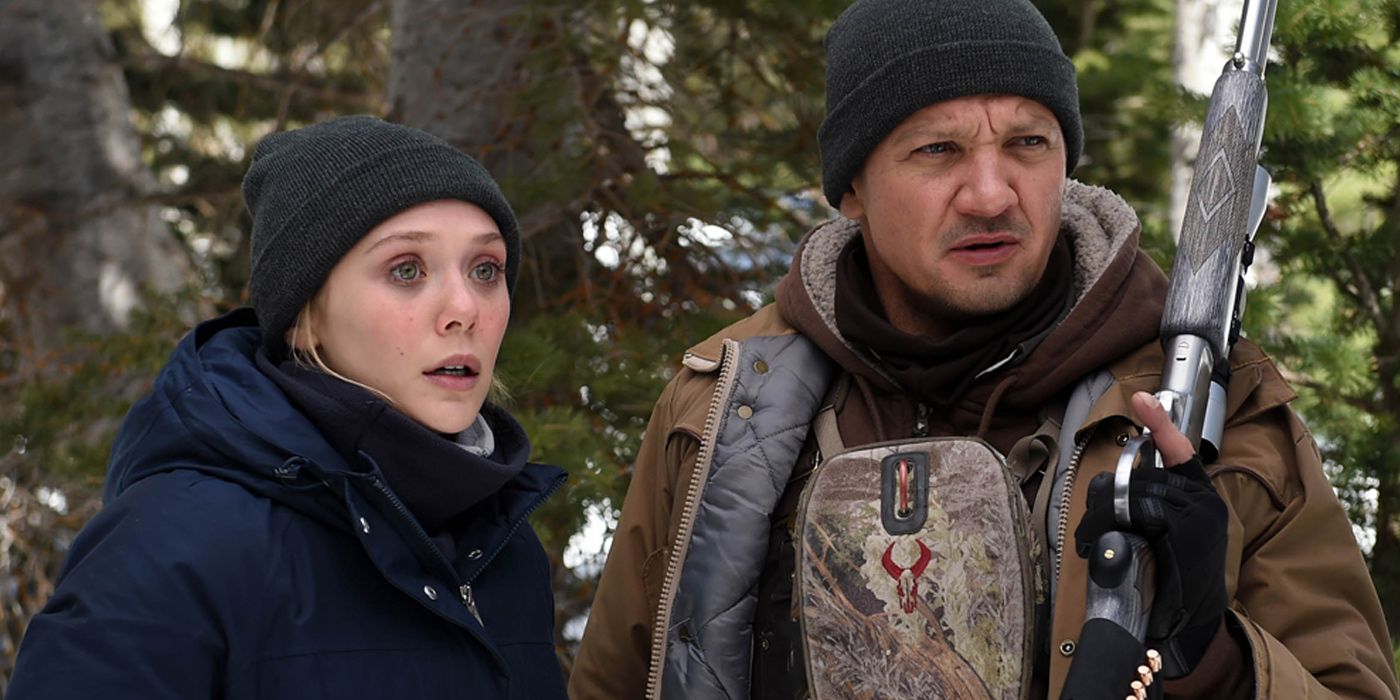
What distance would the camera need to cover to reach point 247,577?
6.48 feet

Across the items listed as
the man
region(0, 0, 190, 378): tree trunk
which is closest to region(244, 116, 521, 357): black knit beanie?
the man

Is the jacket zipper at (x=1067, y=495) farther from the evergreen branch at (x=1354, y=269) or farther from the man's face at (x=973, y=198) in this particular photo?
the evergreen branch at (x=1354, y=269)

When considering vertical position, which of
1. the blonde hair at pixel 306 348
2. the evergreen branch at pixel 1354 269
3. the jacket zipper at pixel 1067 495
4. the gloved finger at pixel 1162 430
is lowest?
the blonde hair at pixel 306 348

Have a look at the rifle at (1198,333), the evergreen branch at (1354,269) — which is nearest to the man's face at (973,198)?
the rifle at (1198,333)

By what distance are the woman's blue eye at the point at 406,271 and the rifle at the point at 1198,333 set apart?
1011 mm

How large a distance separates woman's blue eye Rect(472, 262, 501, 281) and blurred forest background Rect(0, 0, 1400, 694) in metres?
1.08

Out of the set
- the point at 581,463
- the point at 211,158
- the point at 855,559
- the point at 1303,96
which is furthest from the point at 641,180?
the point at 211,158

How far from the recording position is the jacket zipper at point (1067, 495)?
2.22 m

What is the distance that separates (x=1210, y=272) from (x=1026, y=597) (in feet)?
1.82

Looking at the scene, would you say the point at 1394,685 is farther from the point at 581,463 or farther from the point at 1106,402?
the point at 581,463

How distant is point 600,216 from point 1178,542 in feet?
8.18

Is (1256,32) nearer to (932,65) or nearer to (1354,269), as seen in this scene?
(932,65)

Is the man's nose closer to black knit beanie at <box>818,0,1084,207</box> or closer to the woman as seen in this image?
black knit beanie at <box>818,0,1084,207</box>

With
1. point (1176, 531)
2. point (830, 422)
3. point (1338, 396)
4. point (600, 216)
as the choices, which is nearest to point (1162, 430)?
point (1176, 531)
